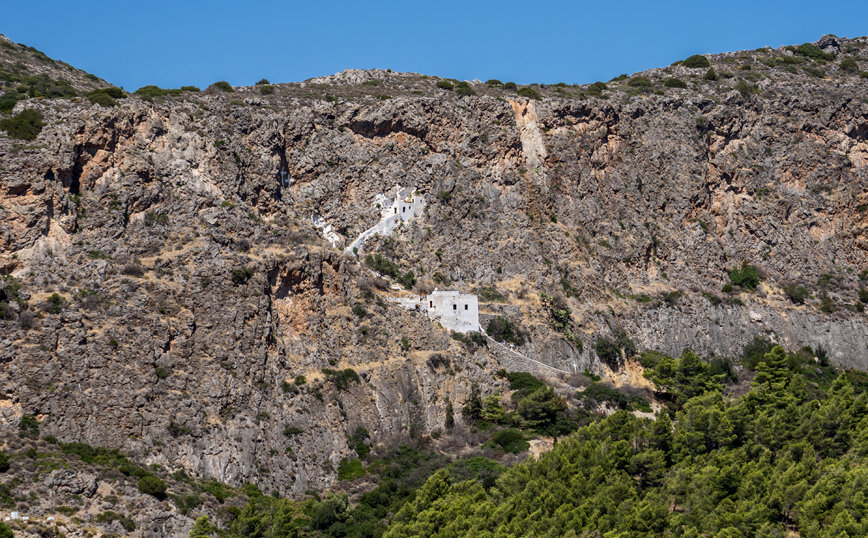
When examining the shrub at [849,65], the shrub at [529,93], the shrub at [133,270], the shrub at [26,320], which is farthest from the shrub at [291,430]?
the shrub at [849,65]

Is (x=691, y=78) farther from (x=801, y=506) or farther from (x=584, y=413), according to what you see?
(x=801, y=506)

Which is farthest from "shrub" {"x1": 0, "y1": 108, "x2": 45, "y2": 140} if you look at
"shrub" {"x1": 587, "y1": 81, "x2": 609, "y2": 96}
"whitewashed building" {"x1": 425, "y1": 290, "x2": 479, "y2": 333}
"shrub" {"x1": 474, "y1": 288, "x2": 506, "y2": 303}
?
"shrub" {"x1": 587, "y1": 81, "x2": 609, "y2": 96}

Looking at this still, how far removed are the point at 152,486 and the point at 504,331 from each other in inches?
1148

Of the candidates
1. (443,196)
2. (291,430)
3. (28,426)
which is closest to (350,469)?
(291,430)

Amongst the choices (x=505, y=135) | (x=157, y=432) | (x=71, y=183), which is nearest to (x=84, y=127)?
(x=71, y=183)

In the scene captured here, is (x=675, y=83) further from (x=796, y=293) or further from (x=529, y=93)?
(x=796, y=293)

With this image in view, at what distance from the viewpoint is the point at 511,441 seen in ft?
213

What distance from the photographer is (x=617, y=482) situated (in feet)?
177

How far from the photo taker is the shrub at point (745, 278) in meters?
85.1

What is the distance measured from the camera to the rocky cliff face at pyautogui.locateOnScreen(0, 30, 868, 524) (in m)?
58.4

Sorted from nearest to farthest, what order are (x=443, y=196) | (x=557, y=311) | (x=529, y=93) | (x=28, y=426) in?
(x=28, y=426)
(x=557, y=311)
(x=443, y=196)
(x=529, y=93)

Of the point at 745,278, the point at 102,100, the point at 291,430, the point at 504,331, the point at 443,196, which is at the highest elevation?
the point at 102,100

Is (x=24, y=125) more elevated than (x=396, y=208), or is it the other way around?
(x=24, y=125)

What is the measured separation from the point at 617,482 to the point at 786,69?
211 feet
